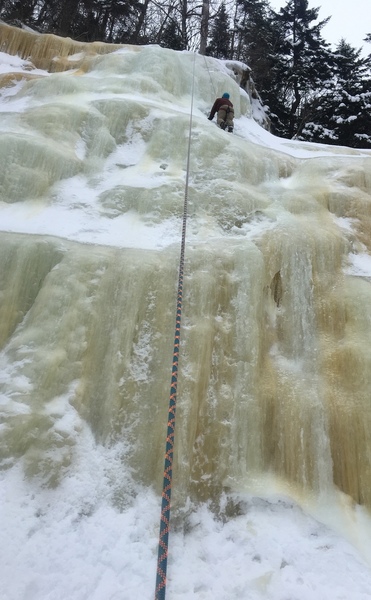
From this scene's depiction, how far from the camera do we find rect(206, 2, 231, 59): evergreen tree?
1727cm

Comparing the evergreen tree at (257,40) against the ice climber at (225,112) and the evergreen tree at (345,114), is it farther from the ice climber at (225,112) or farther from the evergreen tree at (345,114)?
the ice climber at (225,112)


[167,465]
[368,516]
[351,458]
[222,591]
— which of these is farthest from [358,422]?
[167,465]

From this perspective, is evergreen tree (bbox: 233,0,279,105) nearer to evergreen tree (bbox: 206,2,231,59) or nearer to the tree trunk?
evergreen tree (bbox: 206,2,231,59)

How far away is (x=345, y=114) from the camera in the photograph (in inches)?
542

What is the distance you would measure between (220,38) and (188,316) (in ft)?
58.2

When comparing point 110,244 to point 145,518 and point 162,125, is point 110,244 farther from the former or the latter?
point 162,125

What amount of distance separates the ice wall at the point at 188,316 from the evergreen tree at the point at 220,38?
550 inches

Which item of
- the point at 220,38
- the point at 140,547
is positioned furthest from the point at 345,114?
the point at 140,547

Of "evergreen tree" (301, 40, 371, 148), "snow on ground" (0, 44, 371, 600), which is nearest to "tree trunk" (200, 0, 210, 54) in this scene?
"evergreen tree" (301, 40, 371, 148)

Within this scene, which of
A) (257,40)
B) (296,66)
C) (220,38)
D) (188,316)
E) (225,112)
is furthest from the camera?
(220,38)

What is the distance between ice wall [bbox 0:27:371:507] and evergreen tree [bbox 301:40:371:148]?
8.80 meters

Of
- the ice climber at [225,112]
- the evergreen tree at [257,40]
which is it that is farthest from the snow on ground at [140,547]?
the evergreen tree at [257,40]

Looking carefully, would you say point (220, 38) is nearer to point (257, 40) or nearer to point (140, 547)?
point (257, 40)

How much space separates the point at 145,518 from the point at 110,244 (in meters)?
2.72
